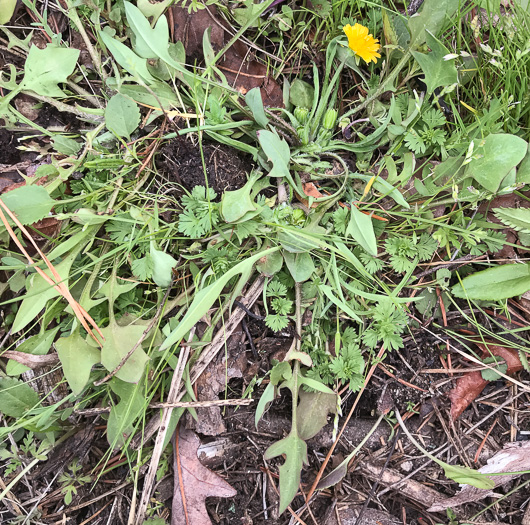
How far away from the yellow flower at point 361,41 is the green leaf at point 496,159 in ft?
1.99

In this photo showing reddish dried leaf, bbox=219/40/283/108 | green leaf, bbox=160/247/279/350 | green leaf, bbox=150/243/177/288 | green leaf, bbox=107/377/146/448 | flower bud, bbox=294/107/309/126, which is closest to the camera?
green leaf, bbox=160/247/279/350

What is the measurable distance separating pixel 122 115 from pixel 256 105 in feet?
1.83

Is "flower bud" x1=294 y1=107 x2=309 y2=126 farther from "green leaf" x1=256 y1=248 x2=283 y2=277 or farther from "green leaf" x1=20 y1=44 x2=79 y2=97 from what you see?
"green leaf" x1=20 y1=44 x2=79 y2=97

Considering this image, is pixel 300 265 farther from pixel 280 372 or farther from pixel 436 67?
pixel 436 67

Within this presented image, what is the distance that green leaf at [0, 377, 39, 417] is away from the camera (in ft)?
5.82

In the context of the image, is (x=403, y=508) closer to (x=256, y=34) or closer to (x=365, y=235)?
(x=365, y=235)

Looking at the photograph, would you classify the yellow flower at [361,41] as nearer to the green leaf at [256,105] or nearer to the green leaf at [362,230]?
the green leaf at [256,105]

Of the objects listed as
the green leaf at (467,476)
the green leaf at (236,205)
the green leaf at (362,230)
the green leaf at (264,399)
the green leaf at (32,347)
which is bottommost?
the green leaf at (467,476)

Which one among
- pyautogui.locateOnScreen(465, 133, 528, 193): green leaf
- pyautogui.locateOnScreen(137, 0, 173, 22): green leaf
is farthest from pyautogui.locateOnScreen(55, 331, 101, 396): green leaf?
pyautogui.locateOnScreen(465, 133, 528, 193): green leaf

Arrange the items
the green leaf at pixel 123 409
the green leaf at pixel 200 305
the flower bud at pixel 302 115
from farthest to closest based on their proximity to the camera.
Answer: the flower bud at pixel 302 115 → the green leaf at pixel 123 409 → the green leaf at pixel 200 305

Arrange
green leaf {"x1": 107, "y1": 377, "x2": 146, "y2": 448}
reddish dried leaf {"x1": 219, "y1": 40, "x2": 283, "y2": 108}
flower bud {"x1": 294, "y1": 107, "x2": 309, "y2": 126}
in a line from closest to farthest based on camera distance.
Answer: green leaf {"x1": 107, "y1": 377, "x2": 146, "y2": 448} → flower bud {"x1": 294, "y1": 107, "x2": 309, "y2": 126} → reddish dried leaf {"x1": 219, "y1": 40, "x2": 283, "y2": 108}

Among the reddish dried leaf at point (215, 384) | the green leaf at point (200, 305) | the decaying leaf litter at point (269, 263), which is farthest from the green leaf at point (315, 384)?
the green leaf at point (200, 305)

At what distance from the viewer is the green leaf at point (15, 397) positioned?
5.82 feet

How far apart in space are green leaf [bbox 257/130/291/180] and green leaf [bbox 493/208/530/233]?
920 millimetres
